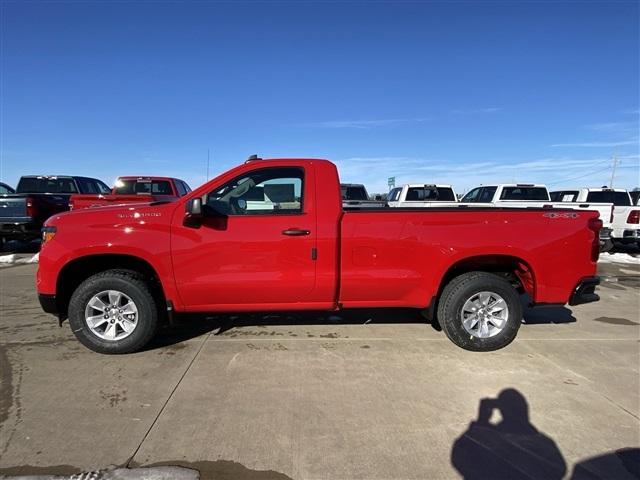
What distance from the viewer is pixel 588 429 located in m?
3.24

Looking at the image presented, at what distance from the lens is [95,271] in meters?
4.71

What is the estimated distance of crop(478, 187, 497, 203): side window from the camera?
1533cm

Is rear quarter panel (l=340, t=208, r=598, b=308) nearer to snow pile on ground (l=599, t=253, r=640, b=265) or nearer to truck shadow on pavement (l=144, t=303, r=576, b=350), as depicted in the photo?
truck shadow on pavement (l=144, t=303, r=576, b=350)

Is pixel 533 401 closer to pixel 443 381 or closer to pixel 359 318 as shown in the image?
pixel 443 381

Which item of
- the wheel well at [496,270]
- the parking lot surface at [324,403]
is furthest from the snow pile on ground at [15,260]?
the wheel well at [496,270]

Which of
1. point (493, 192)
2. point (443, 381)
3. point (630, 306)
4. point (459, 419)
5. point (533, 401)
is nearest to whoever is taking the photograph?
point (459, 419)

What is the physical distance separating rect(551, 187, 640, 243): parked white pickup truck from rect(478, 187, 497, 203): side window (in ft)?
9.83

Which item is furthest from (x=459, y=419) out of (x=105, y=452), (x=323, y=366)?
(x=105, y=452)

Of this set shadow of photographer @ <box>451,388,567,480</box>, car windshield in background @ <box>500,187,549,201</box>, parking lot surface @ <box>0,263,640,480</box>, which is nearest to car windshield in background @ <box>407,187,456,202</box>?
car windshield in background @ <box>500,187,549,201</box>

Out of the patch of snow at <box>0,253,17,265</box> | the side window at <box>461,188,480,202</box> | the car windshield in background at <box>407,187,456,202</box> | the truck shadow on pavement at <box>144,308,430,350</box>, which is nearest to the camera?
the truck shadow on pavement at <box>144,308,430,350</box>

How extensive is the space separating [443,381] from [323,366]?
112cm

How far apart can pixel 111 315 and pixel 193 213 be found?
1.43 m

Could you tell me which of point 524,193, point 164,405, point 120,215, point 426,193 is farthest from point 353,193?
point 164,405

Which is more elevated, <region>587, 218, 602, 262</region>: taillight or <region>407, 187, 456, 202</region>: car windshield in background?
<region>407, 187, 456, 202</region>: car windshield in background
